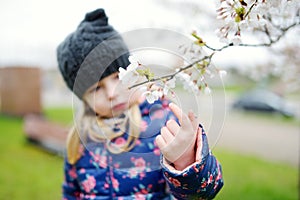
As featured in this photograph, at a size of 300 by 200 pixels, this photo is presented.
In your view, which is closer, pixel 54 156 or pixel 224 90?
pixel 224 90

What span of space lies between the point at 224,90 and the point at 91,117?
0.64 meters

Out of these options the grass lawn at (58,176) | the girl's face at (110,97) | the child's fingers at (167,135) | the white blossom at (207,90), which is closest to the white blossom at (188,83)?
the white blossom at (207,90)

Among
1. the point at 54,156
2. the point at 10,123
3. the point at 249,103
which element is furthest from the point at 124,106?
the point at 249,103

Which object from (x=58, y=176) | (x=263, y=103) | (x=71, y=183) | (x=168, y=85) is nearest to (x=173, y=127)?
(x=168, y=85)

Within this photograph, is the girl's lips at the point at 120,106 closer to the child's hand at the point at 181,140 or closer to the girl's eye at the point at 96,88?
the girl's eye at the point at 96,88

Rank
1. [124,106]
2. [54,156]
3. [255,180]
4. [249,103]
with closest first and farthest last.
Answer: [124,106] → [255,180] → [54,156] → [249,103]

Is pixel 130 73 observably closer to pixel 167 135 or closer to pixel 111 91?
pixel 167 135

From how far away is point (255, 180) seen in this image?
4742mm

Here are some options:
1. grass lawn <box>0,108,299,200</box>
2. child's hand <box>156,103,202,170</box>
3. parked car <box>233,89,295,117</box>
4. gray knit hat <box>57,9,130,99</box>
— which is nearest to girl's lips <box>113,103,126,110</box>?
gray knit hat <box>57,9,130,99</box>

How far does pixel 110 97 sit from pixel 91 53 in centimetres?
17

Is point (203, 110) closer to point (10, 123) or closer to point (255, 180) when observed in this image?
point (255, 180)

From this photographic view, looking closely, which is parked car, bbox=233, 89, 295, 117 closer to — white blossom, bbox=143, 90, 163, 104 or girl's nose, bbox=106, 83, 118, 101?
girl's nose, bbox=106, 83, 118, 101

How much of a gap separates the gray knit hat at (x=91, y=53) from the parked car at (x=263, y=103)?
48.6 feet

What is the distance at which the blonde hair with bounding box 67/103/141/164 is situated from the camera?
124cm
